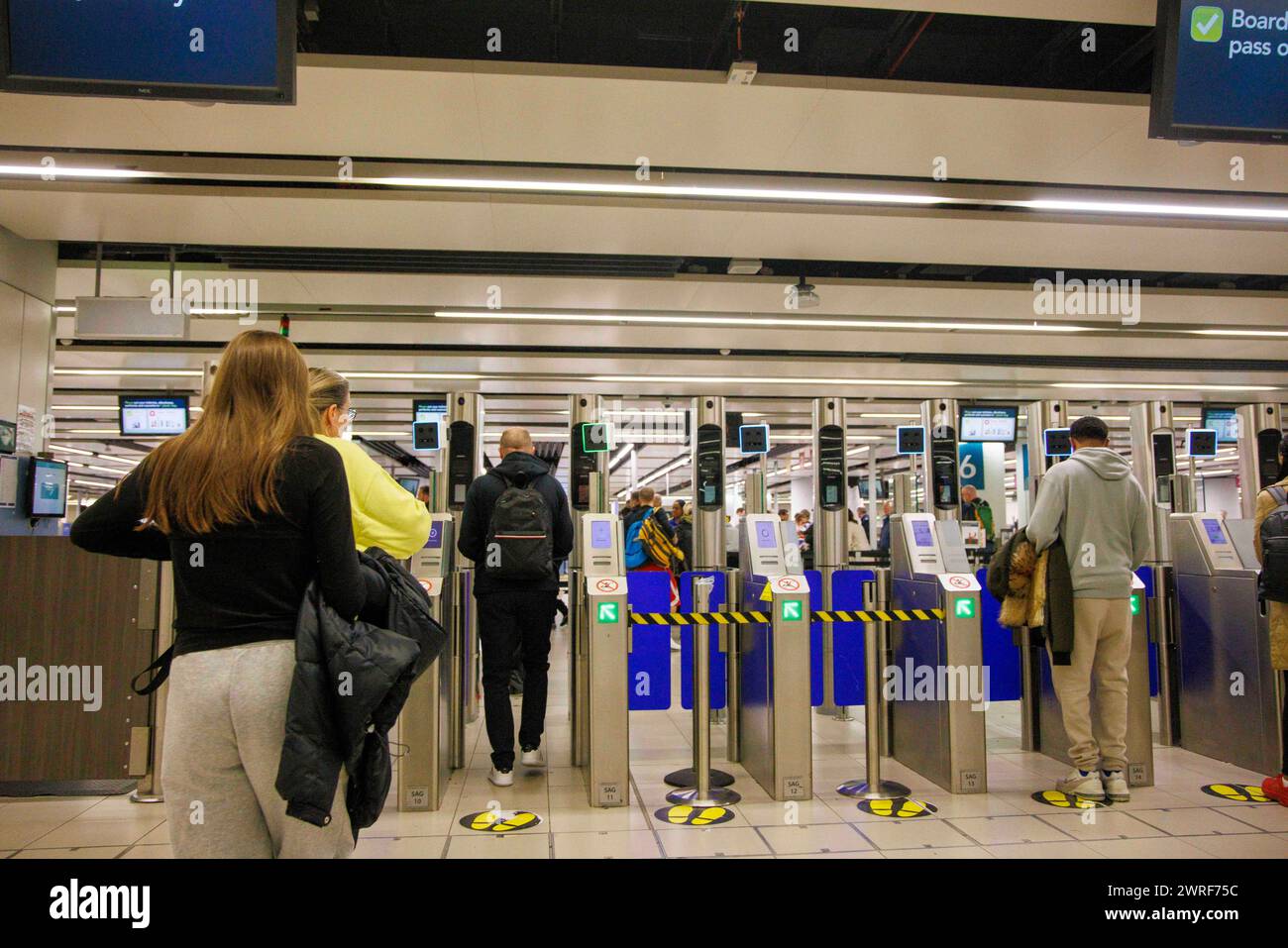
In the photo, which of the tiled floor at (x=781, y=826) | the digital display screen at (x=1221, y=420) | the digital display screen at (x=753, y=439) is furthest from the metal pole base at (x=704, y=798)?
the digital display screen at (x=1221, y=420)

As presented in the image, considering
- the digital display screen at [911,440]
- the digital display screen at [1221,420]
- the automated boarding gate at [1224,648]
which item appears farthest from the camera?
the digital display screen at [1221,420]

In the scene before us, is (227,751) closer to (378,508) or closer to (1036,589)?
(378,508)

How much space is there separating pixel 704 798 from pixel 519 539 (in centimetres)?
157

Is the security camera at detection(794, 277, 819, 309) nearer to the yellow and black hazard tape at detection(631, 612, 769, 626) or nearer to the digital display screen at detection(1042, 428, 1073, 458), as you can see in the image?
the digital display screen at detection(1042, 428, 1073, 458)

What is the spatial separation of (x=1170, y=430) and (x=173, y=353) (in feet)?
31.5

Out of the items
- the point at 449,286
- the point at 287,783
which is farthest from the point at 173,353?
the point at 287,783

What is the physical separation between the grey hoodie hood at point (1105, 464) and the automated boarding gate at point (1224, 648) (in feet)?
4.79

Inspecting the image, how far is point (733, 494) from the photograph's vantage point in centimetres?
2883

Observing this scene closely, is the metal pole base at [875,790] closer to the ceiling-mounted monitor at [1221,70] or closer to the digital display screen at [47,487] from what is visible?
the ceiling-mounted monitor at [1221,70]

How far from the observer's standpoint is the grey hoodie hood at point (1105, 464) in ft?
13.7

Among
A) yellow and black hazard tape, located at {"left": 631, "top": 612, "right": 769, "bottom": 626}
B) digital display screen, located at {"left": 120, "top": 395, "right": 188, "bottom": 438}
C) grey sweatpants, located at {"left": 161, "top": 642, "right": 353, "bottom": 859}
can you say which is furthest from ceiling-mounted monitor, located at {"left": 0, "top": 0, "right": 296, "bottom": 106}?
digital display screen, located at {"left": 120, "top": 395, "right": 188, "bottom": 438}

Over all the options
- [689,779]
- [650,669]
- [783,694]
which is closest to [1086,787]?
[783,694]

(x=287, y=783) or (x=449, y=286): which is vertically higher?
(x=449, y=286)

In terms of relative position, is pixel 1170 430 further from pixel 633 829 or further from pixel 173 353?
pixel 173 353
